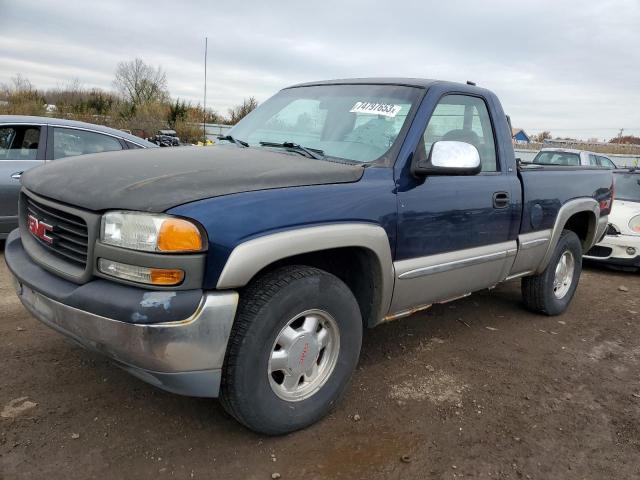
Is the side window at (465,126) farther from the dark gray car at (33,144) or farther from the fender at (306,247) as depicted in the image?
the dark gray car at (33,144)

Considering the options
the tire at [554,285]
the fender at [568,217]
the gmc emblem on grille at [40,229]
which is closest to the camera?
the gmc emblem on grille at [40,229]

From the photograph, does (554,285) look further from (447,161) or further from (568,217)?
(447,161)

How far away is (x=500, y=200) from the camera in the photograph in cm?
358

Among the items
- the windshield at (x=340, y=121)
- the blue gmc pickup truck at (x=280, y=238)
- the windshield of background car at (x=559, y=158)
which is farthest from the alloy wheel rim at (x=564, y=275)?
the windshield of background car at (x=559, y=158)

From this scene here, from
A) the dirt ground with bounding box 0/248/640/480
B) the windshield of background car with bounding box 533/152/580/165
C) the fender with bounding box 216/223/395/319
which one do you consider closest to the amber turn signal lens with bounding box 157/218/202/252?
the fender with bounding box 216/223/395/319

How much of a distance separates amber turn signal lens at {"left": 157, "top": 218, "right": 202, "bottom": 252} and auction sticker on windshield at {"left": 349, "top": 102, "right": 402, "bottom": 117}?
5.14ft

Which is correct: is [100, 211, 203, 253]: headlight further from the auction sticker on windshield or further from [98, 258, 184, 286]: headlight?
the auction sticker on windshield

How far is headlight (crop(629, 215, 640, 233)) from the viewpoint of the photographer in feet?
22.5

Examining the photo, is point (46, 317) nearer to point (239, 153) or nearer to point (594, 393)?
point (239, 153)

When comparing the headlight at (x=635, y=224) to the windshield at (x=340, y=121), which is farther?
the headlight at (x=635, y=224)

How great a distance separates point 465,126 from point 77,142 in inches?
177

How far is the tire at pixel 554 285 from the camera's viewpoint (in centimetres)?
459

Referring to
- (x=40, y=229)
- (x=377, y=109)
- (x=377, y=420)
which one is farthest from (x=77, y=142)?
(x=377, y=420)

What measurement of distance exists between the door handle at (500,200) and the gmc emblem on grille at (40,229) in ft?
8.74
